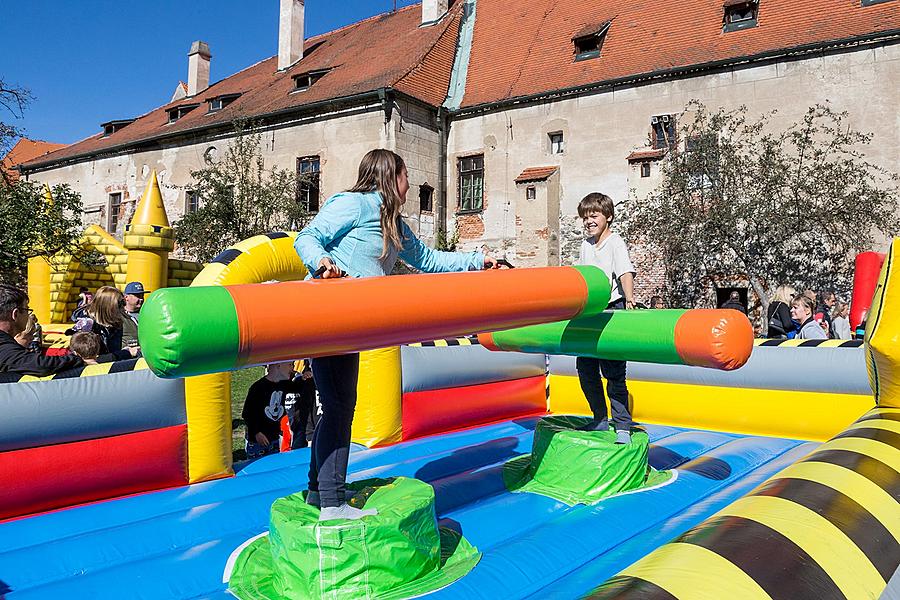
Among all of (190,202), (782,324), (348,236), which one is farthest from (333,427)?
(190,202)

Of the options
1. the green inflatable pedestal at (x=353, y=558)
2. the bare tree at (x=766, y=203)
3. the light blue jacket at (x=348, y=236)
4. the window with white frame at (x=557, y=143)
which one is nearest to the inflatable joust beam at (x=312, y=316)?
the light blue jacket at (x=348, y=236)

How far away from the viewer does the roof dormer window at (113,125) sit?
24.5 m

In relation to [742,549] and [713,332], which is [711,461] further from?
[742,549]

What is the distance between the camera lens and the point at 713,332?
2996mm

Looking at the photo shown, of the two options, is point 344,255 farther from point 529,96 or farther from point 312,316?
point 529,96

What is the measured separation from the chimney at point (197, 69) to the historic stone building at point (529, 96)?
121 inches

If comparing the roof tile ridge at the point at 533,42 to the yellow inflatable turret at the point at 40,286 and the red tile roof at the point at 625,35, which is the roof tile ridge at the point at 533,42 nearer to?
the red tile roof at the point at 625,35

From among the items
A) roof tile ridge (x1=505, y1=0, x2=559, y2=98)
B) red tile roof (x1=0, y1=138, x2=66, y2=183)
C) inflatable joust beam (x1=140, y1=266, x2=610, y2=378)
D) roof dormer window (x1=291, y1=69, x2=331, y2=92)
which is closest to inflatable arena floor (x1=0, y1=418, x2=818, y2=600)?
inflatable joust beam (x1=140, y1=266, x2=610, y2=378)

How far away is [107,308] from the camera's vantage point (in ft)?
16.5

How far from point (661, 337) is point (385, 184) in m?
1.47

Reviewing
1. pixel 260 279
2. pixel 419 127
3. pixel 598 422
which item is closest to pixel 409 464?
pixel 598 422

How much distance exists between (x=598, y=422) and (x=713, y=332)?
0.97m

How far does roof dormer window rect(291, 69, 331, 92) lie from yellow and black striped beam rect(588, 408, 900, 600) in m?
18.6

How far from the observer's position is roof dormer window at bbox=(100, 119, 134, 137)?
24.5m
